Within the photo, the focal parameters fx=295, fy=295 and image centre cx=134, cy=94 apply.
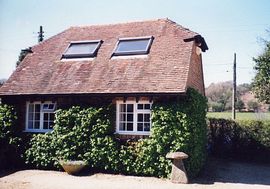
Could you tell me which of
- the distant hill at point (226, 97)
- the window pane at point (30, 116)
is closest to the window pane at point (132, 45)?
the window pane at point (30, 116)

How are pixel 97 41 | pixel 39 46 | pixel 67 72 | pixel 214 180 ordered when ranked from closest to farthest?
pixel 214 180 < pixel 67 72 < pixel 97 41 < pixel 39 46

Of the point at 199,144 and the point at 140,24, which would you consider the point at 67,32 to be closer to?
the point at 140,24

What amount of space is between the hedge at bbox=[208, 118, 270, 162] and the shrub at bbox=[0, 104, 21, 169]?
10.2 meters

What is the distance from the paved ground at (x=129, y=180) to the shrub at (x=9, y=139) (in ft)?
4.26

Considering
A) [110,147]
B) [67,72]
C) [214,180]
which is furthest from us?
[67,72]

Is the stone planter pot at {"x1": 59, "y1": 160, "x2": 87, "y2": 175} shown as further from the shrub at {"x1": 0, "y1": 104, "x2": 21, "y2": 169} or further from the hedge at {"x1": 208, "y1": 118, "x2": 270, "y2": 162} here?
the hedge at {"x1": 208, "y1": 118, "x2": 270, "y2": 162}

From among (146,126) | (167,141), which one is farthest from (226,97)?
(167,141)

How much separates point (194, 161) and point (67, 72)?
7.43 metres

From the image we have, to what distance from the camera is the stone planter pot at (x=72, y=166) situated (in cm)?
1202

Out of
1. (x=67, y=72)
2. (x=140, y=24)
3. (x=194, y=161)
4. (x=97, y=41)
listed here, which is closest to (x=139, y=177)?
(x=194, y=161)

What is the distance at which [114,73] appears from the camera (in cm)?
1357

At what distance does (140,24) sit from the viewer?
16594 millimetres

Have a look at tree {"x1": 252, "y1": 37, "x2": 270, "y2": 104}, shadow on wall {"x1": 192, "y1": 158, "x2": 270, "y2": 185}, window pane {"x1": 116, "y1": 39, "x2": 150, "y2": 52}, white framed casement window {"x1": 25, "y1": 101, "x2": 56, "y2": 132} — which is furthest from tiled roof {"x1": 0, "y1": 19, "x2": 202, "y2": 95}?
tree {"x1": 252, "y1": 37, "x2": 270, "y2": 104}

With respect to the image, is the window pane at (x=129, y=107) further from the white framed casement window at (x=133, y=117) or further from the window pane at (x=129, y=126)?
the window pane at (x=129, y=126)
